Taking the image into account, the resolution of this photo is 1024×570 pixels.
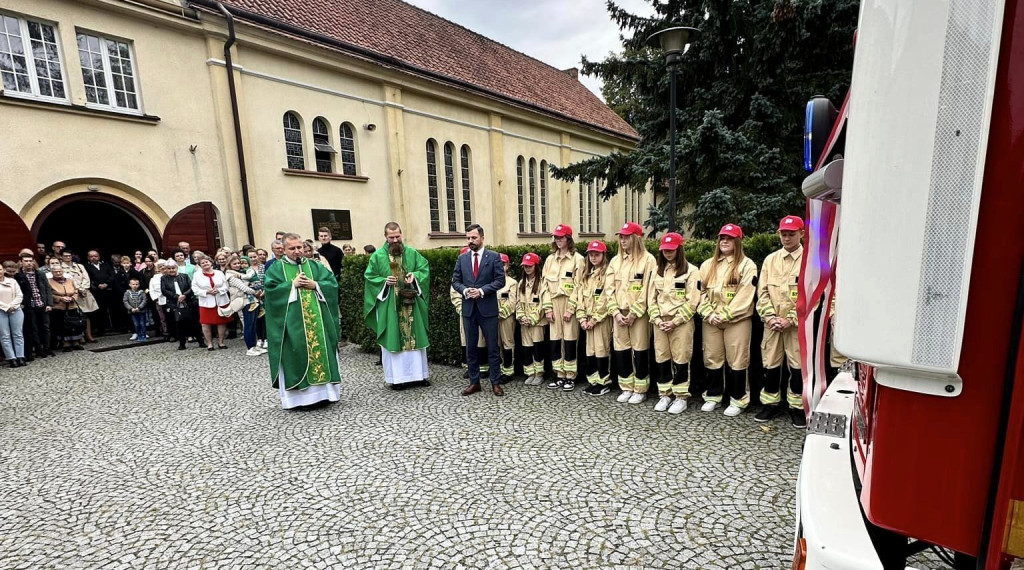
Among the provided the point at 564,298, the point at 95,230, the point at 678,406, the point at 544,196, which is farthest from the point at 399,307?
the point at 544,196

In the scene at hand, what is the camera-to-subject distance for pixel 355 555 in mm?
2871

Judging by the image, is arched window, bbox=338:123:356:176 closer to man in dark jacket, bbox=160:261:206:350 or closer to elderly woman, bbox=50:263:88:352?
man in dark jacket, bbox=160:261:206:350

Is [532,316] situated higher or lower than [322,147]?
lower

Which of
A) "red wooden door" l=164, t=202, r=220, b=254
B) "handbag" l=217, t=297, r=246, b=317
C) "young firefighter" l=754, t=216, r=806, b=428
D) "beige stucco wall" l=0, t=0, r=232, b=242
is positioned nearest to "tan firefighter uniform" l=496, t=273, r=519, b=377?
"young firefighter" l=754, t=216, r=806, b=428

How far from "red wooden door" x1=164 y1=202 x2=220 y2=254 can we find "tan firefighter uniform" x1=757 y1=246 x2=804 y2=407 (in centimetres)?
1278

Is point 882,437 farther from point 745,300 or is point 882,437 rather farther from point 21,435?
point 21,435

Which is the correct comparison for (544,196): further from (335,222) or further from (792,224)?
(792,224)

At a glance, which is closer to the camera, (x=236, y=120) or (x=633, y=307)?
(x=633, y=307)

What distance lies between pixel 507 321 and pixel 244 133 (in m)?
10.8

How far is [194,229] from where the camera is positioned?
12.0m

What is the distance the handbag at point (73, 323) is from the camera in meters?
9.58

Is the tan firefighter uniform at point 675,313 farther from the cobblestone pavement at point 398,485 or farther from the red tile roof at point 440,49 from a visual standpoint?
the red tile roof at point 440,49

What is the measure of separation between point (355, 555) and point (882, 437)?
2822mm

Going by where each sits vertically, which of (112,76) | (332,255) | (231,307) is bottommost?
(231,307)
